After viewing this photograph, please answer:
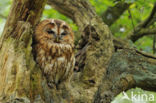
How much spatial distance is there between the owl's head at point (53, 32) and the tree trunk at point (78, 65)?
21cm

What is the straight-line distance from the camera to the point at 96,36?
3.69 m

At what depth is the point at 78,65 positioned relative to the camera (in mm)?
3645

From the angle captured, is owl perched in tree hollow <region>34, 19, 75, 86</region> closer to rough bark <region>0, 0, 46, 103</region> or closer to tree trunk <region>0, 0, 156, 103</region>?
tree trunk <region>0, 0, 156, 103</region>

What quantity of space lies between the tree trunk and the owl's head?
0.21 meters

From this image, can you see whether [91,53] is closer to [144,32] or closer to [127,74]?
[127,74]

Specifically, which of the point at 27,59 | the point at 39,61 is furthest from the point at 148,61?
the point at 27,59

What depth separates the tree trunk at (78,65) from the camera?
2.56m

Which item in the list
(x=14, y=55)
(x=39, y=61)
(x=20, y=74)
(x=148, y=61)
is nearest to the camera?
(x=20, y=74)

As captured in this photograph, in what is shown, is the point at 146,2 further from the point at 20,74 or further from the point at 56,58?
the point at 20,74

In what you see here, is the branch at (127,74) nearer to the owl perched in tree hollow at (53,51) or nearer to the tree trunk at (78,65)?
the tree trunk at (78,65)

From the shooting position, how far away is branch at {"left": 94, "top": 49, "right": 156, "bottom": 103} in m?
3.27

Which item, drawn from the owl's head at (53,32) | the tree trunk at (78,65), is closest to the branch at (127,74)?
the tree trunk at (78,65)

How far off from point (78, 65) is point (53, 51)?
552mm

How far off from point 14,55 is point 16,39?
0.72ft
